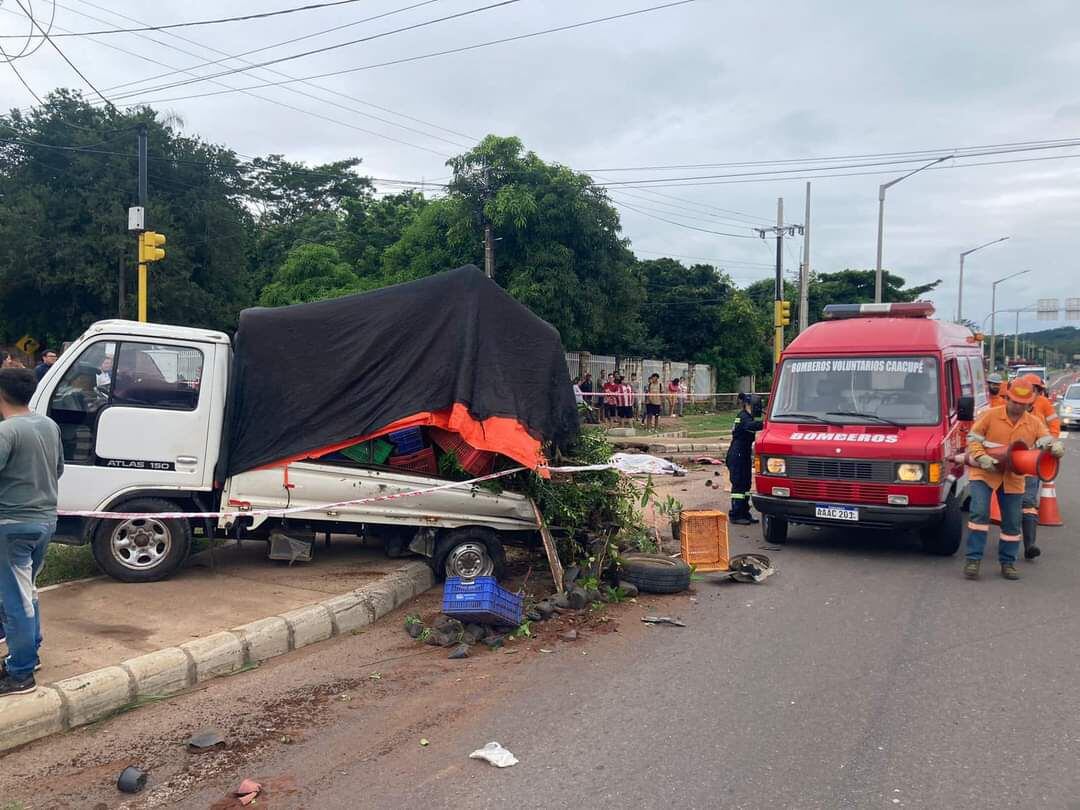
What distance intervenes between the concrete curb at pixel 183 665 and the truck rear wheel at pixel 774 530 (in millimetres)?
4696

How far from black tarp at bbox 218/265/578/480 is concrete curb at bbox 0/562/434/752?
4.59ft

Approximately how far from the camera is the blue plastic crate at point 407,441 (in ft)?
24.7

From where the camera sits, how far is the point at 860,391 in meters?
9.78

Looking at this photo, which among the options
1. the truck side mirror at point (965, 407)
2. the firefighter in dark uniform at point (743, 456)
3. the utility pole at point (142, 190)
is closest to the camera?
the truck side mirror at point (965, 407)

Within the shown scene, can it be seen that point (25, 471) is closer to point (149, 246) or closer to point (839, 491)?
point (839, 491)

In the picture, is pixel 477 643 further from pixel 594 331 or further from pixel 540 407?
pixel 594 331

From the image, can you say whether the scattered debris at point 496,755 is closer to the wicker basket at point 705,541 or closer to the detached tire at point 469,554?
the detached tire at point 469,554

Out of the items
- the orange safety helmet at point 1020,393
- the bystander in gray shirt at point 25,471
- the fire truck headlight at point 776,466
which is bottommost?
the fire truck headlight at point 776,466

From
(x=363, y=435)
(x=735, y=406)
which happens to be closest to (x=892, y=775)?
(x=363, y=435)

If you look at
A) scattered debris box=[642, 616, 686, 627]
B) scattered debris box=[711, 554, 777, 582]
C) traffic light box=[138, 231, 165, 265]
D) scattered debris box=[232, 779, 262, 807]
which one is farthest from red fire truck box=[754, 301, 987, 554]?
traffic light box=[138, 231, 165, 265]

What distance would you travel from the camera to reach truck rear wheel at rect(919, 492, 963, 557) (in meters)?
9.07

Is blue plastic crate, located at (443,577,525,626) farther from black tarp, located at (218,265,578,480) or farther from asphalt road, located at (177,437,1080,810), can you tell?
black tarp, located at (218,265,578,480)

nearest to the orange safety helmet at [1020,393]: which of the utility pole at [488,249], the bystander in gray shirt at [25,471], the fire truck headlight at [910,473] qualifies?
the fire truck headlight at [910,473]

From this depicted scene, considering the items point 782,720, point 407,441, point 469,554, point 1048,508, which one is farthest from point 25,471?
point 1048,508
